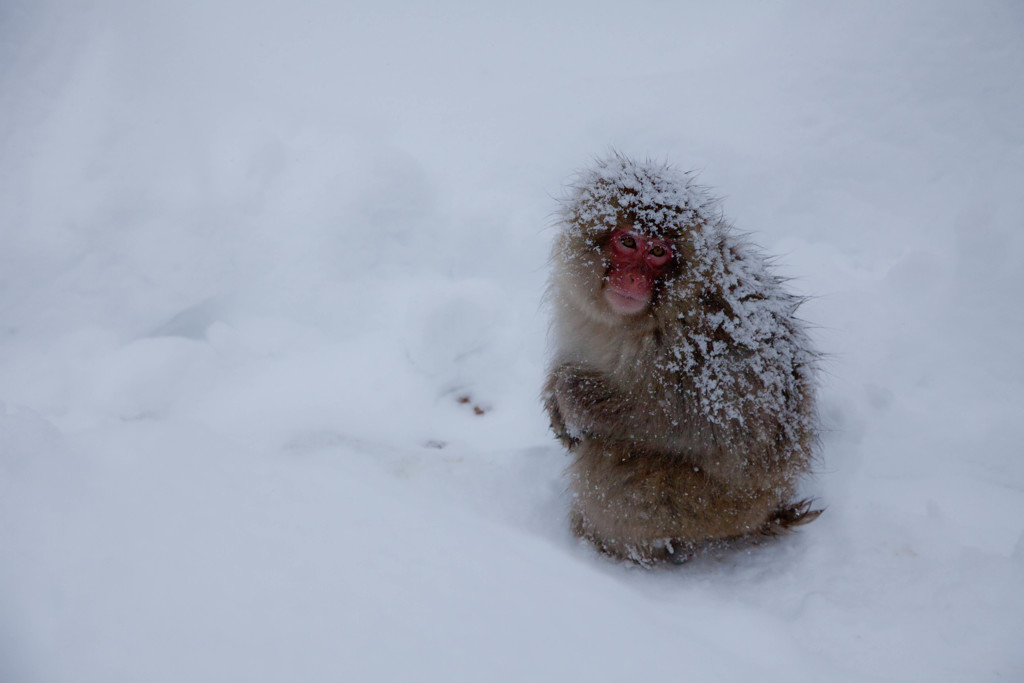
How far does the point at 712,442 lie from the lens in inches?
53.7

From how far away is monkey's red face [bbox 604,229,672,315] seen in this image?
1.29 meters

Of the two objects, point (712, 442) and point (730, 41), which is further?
point (730, 41)

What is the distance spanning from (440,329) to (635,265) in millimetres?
1145

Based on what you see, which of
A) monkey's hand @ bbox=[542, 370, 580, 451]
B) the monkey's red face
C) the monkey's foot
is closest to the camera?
the monkey's red face

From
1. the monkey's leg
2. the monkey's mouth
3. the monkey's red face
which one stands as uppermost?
the monkey's red face

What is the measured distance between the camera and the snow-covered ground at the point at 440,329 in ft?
3.51

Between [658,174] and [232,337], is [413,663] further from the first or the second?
[232,337]

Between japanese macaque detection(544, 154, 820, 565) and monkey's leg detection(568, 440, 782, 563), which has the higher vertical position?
japanese macaque detection(544, 154, 820, 565)

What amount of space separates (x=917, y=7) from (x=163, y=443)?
3.52 m

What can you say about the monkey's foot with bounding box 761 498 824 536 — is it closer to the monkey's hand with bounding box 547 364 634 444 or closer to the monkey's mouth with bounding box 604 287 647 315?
the monkey's hand with bounding box 547 364 634 444

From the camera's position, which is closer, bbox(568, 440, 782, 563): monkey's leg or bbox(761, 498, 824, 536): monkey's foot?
bbox(568, 440, 782, 563): monkey's leg

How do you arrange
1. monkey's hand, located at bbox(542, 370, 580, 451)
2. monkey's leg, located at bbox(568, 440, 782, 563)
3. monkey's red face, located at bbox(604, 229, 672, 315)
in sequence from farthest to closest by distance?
1. monkey's hand, located at bbox(542, 370, 580, 451)
2. monkey's leg, located at bbox(568, 440, 782, 563)
3. monkey's red face, located at bbox(604, 229, 672, 315)

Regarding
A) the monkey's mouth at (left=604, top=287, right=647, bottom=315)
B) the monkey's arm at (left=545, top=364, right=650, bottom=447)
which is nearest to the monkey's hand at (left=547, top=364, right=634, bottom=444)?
the monkey's arm at (left=545, top=364, right=650, bottom=447)

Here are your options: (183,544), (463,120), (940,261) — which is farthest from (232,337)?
(940,261)
